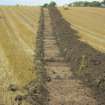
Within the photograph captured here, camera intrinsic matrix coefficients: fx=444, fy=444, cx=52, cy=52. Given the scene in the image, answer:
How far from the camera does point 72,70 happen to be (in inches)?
747

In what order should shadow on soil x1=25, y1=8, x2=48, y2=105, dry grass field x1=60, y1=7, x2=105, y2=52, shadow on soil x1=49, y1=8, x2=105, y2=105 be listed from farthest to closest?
dry grass field x1=60, y1=7, x2=105, y2=52, shadow on soil x1=49, y1=8, x2=105, y2=105, shadow on soil x1=25, y1=8, x2=48, y2=105

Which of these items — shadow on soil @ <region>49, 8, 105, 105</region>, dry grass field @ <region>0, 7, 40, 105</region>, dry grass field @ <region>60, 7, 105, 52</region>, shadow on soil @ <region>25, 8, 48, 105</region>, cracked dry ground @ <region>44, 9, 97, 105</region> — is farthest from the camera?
dry grass field @ <region>60, 7, 105, 52</region>

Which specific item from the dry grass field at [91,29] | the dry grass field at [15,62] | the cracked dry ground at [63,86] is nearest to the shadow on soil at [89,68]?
the cracked dry ground at [63,86]

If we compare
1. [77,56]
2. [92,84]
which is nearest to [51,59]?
[77,56]

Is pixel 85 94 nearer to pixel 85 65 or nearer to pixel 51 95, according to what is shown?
pixel 51 95

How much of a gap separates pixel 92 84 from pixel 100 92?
1188 mm

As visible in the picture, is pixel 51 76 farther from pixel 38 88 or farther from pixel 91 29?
pixel 91 29

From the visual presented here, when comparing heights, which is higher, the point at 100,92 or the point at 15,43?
the point at 100,92

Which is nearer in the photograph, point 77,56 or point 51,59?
point 77,56

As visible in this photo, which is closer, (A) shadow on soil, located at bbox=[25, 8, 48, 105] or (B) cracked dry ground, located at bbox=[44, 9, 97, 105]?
(A) shadow on soil, located at bbox=[25, 8, 48, 105]

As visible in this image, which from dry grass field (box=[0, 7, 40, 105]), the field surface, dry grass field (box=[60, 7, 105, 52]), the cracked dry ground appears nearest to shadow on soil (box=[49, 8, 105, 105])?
the field surface

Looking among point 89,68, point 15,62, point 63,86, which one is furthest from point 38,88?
point 15,62

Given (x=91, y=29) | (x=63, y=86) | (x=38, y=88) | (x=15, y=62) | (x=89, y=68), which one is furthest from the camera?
(x=91, y=29)

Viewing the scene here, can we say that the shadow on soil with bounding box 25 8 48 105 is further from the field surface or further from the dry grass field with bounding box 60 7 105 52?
the dry grass field with bounding box 60 7 105 52
